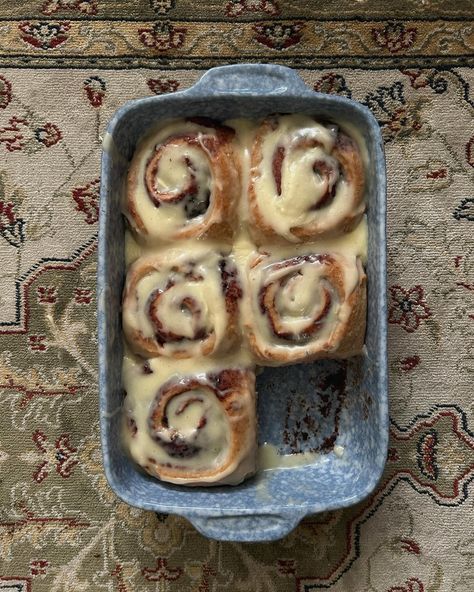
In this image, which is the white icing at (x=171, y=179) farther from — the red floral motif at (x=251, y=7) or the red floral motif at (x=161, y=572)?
the red floral motif at (x=161, y=572)

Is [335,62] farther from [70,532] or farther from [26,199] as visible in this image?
[70,532]

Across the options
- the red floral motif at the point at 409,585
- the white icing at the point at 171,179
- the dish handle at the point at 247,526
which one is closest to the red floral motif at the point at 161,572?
the dish handle at the point at 247,526

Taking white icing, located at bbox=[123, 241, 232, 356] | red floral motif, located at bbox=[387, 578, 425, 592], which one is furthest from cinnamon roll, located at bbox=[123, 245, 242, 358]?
red floral motif, located at bbox=[387, 578, 425, 592]

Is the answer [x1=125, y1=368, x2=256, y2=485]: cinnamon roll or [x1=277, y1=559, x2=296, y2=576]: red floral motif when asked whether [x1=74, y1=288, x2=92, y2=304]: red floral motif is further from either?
[x1=277, y1=559, x2=296, y2=576]: red floral motif

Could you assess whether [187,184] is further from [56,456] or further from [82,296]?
[56,456]

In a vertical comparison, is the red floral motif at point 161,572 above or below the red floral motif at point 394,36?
below

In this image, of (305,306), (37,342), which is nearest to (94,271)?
(37,342)

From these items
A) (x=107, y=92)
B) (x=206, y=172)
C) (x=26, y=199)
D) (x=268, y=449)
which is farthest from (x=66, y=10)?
(x=268, y=449)
